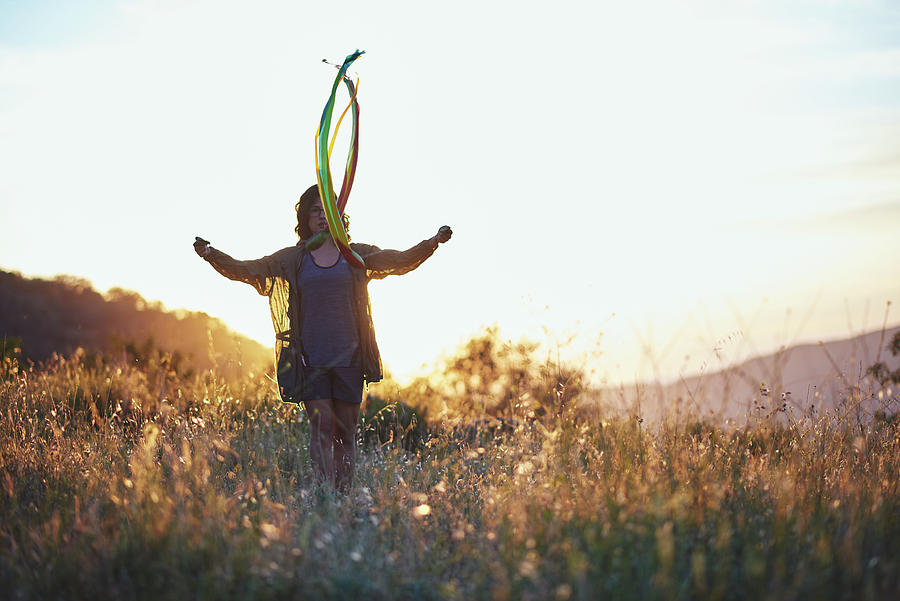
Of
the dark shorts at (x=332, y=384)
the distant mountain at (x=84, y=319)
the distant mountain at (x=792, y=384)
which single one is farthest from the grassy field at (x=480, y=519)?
the distant mountain at (x=84, y=319)

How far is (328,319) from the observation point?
486 centimetres

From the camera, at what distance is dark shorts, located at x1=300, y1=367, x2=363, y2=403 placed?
15.7 feet

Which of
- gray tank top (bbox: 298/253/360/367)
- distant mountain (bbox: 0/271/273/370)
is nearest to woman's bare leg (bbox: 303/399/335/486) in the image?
gray tank top (bbox: 298/253/360/367)

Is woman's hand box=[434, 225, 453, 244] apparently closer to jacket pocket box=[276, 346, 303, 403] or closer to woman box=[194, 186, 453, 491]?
woman box=[194, 186, 453, 491]

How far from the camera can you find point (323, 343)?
15.9 feet

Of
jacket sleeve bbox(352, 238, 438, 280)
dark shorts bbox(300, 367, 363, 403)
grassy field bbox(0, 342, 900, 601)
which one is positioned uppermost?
jacket sleeve bbox(352, 238, 438, 280)

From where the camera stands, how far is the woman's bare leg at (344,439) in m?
4.88

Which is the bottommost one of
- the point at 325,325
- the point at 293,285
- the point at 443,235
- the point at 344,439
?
the point at 344,439

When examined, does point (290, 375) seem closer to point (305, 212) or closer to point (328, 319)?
point (328, 319)

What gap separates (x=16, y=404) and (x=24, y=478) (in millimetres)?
1832

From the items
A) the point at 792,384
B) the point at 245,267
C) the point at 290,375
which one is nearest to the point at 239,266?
the point at 245,267

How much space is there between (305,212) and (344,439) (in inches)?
64.7

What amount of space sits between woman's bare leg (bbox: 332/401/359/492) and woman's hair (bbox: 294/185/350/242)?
4.03 ft

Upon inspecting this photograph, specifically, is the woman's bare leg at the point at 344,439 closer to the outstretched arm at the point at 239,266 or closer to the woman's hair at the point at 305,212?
the outstretched arm at the point at 239,266
